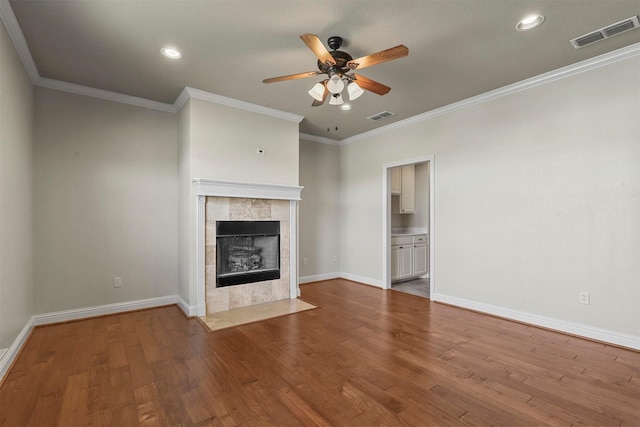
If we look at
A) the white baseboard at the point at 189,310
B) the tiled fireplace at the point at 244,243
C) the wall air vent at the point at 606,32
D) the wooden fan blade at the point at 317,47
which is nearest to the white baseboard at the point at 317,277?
the tiled fireplace at the point at 244,243

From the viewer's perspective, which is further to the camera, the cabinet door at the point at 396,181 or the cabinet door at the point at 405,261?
the cabinet door at the point at 396,181

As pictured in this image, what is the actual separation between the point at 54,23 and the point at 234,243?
2816 millimetres

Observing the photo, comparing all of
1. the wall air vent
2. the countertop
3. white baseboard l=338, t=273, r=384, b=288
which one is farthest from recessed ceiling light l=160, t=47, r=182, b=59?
the countertop

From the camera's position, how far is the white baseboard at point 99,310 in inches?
137

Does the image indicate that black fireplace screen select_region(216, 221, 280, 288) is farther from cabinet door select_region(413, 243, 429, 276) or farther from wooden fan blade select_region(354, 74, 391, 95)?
cabinet door select_region(413, 243, 429, 276)

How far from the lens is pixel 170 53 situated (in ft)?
9.59

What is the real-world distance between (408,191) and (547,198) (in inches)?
121

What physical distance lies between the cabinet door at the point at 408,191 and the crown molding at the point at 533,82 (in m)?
1.41

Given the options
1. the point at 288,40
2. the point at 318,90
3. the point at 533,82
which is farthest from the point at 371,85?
the point at 533,82

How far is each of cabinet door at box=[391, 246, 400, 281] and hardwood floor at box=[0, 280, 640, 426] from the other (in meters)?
1.88

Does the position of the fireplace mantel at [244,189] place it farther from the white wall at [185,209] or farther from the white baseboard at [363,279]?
the white baseboard at [363,279]

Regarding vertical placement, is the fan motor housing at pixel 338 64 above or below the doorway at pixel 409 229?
above

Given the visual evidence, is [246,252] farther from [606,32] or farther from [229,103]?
[606,32]

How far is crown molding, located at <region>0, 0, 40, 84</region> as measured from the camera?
2289 millimetres
